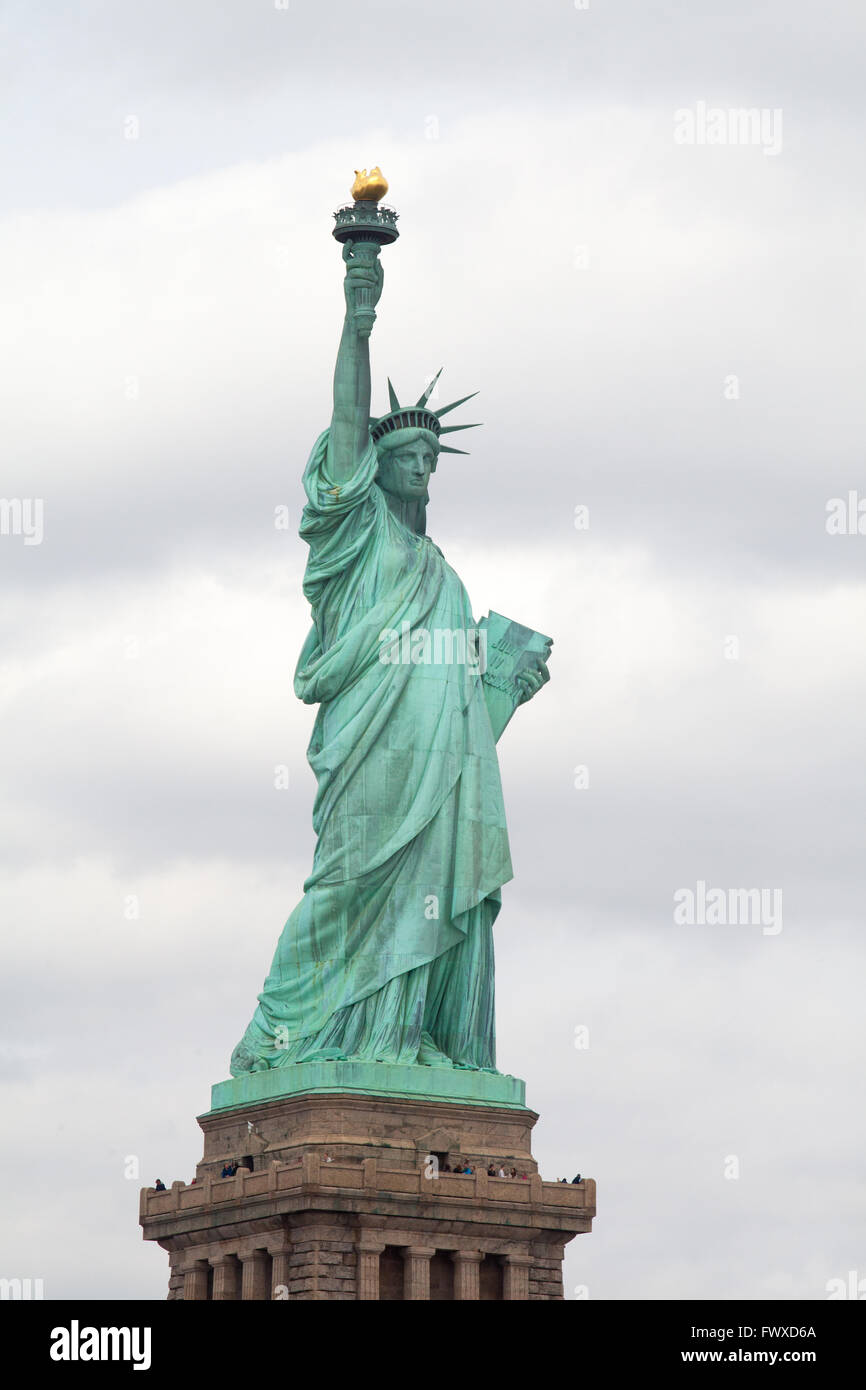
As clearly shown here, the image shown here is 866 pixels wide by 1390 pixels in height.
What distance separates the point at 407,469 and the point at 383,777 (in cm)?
598

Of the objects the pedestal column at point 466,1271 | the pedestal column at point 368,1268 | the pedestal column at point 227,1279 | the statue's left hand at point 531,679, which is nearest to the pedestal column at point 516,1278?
the pedestal column at point 466,1271

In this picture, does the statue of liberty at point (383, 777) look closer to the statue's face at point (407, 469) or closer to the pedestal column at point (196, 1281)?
the statue's face at point (407, 469)

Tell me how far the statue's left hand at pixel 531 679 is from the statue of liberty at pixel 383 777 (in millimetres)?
522

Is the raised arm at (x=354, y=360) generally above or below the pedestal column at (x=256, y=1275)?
above

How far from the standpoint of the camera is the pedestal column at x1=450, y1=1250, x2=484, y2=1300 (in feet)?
203

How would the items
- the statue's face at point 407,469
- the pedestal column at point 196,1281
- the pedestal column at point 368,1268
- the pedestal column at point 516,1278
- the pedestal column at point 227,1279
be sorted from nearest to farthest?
the pedestal column at point 368,1268 → the pedestal column at point 516,1278 → the pedestal column at point 227,1279 → the pedestal column at point 196,1281 → the statue's face at point 407,469

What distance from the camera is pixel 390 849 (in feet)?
211

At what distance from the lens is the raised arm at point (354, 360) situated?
65438mm

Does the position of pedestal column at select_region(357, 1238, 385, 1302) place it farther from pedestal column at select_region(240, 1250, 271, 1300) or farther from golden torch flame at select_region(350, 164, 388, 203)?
golden torch flame at select_region(350, 164, 388, 203)

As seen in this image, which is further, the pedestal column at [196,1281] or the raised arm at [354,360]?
the raised arm at [354,360]

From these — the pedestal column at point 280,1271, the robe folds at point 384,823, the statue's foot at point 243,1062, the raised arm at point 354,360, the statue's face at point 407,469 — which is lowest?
the pedestal column at point 280,1271
